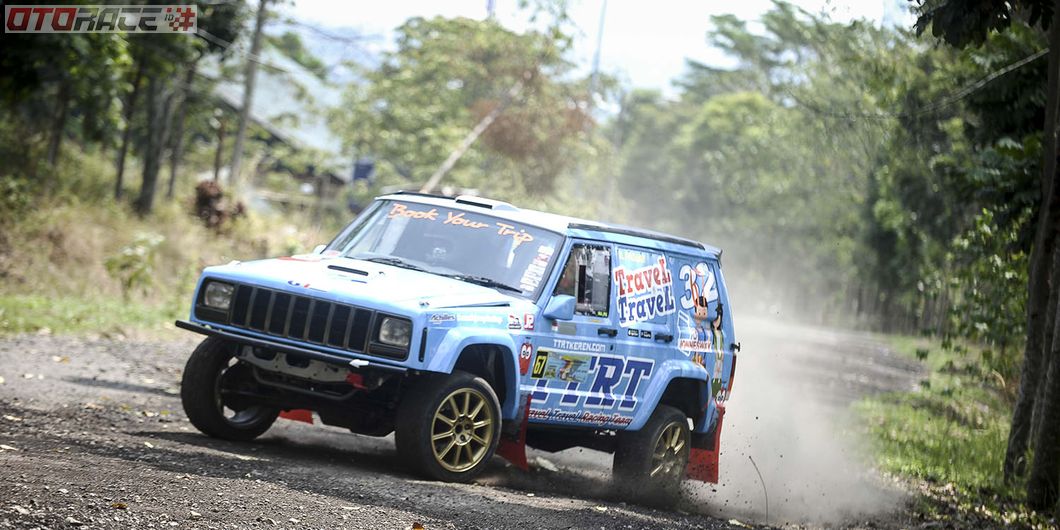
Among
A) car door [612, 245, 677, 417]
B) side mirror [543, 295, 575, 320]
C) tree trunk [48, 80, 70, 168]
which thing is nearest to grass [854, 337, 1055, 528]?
car door [612, 245, 677, 417]

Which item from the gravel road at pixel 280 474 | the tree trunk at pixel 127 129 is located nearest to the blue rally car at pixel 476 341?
the gravel road at pixel 280 474

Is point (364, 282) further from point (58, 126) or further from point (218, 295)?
point (58, 126)

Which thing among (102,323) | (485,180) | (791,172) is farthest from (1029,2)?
(791,172)

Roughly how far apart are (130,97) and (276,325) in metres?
24.8

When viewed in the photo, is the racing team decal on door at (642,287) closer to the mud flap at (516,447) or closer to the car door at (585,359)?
the car door at (585,359)

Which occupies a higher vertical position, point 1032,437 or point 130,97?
point 130,97

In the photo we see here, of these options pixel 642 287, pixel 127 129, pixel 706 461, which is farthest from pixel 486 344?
pixel 127 129

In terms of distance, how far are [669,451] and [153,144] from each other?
70.1 ft

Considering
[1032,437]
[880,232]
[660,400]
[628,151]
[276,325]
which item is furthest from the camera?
[628,151]

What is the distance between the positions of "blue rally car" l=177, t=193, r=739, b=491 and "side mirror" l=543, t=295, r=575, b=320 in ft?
0.03

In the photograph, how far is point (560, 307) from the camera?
28.9 ft

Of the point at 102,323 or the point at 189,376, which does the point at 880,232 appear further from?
the point at 189,376

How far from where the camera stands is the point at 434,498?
7.43m

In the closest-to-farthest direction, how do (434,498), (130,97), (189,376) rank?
(434,498) < (189,376) < (130,97)
